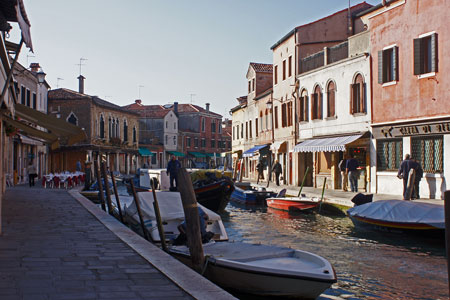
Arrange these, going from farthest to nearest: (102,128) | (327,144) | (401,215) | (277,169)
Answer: (102,128) → (277,169) → (327,144) → (401,215)

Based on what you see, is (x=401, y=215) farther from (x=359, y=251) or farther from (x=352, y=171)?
(x=352, y=171)

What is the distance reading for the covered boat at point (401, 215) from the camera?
40.3 feet

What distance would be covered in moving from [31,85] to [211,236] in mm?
27666

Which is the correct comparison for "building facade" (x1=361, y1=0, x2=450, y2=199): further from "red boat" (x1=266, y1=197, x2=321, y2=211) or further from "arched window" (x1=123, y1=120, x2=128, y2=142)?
"arched window" (x1=123, y1=120, x2=128, y2=142)

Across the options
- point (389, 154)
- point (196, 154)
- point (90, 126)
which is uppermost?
point (90, 126)

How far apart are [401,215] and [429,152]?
5883 millimetres

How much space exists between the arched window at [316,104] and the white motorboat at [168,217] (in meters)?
14.6

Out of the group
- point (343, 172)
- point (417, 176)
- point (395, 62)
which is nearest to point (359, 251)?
point (417, 176)

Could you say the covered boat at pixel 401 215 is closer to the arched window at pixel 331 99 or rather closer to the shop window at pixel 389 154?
the shop window at pixel 389 154

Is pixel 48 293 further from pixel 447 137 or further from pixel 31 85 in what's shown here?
pixel 31 85

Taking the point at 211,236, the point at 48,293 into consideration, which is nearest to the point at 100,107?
the point at 211,236

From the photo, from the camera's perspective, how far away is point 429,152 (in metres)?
18.1

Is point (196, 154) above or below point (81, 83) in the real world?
below

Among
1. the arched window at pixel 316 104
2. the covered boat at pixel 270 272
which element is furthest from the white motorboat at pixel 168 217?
the arched window at pixel 316 104
